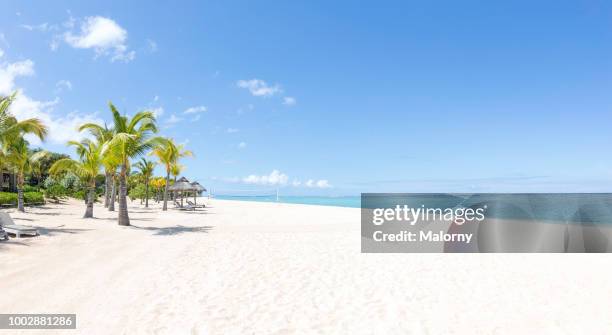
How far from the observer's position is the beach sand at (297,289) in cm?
454

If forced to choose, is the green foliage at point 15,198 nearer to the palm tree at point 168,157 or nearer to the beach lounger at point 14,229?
the palm tree at point 168,157

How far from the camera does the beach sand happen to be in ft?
14.9

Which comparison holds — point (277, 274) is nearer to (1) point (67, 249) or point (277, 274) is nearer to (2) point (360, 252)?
(2) point (360, 252)

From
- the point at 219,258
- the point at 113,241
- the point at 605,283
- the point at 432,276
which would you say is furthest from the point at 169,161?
the point at 605,283

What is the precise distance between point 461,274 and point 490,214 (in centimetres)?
412

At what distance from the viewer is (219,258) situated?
8312mm

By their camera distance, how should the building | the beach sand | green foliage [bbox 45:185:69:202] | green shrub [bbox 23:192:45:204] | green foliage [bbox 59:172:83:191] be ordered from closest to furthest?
the beach sand < green shrub [bbox 23:192:45:204] < green foliage [bbox 45:185:69:202] < green foliage [bbox 59:172:83:191] < the building

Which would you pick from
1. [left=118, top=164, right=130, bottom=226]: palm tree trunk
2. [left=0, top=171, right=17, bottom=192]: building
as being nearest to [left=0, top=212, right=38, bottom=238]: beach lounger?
[left=118, top=164, right=130, bottom=226]: palm tree trunk

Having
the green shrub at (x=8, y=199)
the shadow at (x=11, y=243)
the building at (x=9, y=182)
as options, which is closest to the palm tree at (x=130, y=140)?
the shadow at (x=11, y=243)

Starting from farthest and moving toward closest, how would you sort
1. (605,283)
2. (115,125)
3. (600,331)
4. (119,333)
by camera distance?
(115,125), (605,283), (600,331), (119,333)

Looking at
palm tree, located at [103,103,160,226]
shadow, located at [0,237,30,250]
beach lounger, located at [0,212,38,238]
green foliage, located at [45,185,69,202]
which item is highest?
palm tree, located at [103,103,160,226]

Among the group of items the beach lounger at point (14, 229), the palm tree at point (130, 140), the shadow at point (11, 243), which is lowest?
the shadow at point (11, 243)

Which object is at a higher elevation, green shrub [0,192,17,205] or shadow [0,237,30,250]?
green shrub [0,192,17,205]

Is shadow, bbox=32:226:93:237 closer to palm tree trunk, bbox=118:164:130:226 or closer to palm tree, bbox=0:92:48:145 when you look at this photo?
palm tree trunk, bbox=118:164:130:226
